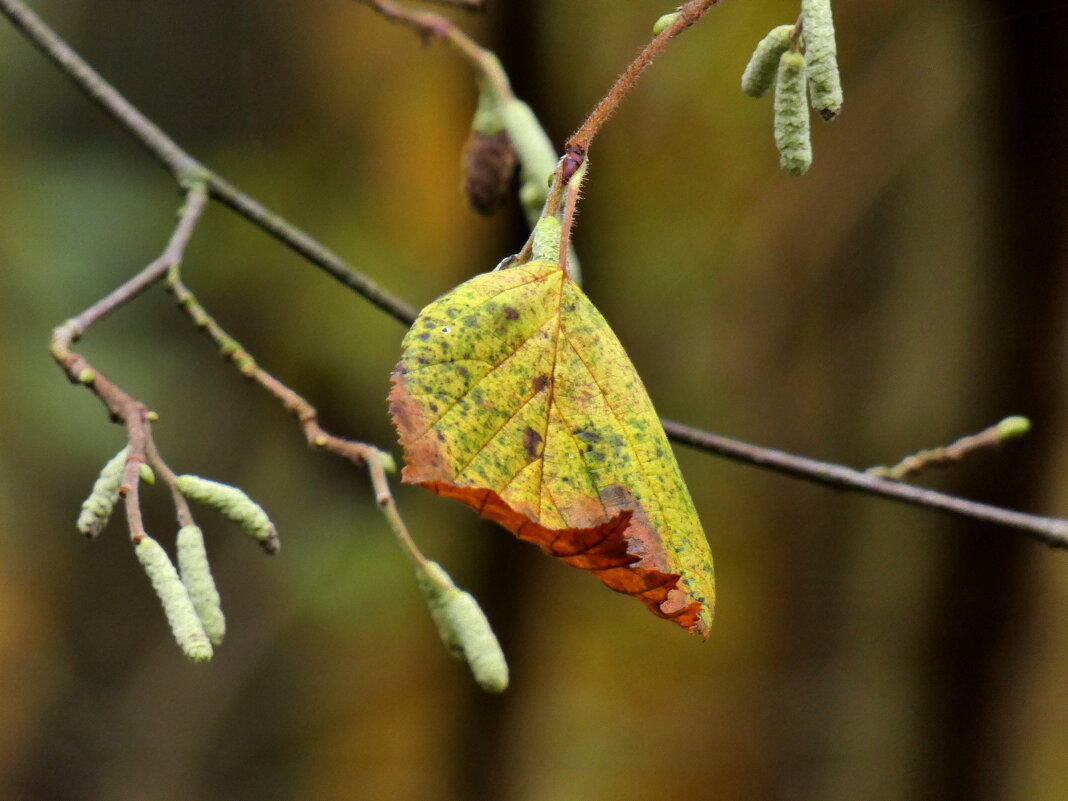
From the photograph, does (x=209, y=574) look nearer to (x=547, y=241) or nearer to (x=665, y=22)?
(x=547, y=241)

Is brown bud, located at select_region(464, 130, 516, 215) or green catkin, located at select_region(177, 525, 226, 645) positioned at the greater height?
brown bud, located at select_region(464, 130, 516, 215)

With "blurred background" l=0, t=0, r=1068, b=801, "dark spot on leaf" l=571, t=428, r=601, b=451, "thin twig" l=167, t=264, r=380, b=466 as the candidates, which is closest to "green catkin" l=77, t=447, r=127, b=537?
"thin twig" l=167, t=264, r=380, b=466

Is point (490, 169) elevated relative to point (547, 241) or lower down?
elevated

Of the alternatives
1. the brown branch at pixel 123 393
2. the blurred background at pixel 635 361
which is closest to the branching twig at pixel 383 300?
the brown branch at pixel 123 393

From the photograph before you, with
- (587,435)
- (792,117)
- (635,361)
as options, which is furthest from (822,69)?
(635,361)

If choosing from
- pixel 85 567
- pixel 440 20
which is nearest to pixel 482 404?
pixel 440 20

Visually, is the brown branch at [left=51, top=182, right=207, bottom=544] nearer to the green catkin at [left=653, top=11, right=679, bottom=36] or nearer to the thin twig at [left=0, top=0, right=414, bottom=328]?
the thin twig at [left=0, top=0, right=414, bottom=328]

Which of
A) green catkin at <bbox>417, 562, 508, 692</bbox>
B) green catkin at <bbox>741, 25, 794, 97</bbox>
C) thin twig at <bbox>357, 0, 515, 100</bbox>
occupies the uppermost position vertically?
thin twig at <bbox>357, 0, 515, 100</bbox>

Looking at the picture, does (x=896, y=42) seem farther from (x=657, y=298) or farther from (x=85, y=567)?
(x=85, y=567)
